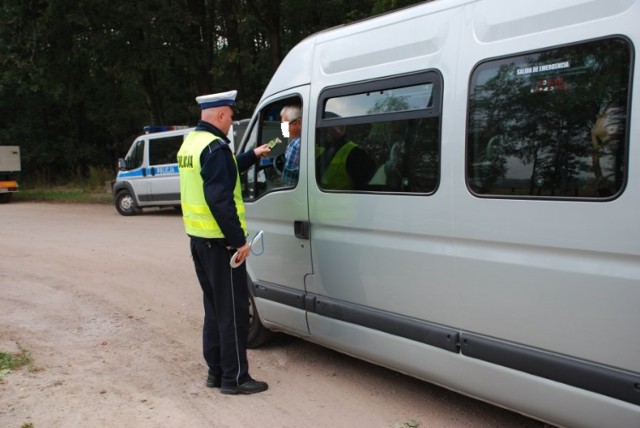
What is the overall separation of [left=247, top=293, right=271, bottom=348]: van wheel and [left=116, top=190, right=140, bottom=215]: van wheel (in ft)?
39.6

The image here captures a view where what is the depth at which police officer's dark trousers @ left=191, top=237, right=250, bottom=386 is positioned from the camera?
3.83m

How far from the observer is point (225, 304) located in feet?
12.7

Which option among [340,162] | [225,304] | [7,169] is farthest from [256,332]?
[7,169]

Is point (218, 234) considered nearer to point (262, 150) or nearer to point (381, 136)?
point (262, 150)

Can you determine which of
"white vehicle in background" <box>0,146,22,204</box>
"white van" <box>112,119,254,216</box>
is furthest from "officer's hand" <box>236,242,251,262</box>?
"white vehicle in background" <box>0,146,22,204</box>

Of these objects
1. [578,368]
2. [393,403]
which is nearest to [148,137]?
[393,403]

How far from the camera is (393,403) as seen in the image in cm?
381

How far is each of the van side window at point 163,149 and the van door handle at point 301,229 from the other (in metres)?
11.8

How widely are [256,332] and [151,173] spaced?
1170 centimetres

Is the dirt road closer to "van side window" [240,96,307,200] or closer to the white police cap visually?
"van side window" [240,96,307,200]

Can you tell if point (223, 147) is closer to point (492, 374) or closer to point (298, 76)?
point (298, 76)

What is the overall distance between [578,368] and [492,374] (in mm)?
471

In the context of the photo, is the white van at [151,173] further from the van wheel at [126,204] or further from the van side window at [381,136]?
the van side window at [381,136]

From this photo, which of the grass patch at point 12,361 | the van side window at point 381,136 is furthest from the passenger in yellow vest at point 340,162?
the grass patch at point 12,361
